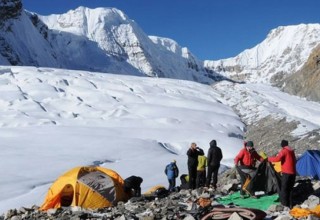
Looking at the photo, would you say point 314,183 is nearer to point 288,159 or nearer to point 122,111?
point 288,159

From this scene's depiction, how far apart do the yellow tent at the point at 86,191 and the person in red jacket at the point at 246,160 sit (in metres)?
3.57

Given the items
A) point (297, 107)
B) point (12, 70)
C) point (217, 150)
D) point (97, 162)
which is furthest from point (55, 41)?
point (217, 150)

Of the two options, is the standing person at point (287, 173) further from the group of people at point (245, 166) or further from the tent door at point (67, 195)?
the tent door at point (67, 195)

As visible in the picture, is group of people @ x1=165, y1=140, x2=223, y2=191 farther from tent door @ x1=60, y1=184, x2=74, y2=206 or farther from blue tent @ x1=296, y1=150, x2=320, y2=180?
tent door @ x1=60, y1=184, x2=74, y2=206

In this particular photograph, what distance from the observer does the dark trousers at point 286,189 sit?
34.0 feet

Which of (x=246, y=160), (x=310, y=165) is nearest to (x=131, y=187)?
(x=246, y=160)

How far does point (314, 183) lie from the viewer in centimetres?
1188

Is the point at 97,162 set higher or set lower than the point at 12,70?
lower

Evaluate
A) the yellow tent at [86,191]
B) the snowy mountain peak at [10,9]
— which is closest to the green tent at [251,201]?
the yellow tent at [86,191]

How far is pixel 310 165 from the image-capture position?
1504 centimetres

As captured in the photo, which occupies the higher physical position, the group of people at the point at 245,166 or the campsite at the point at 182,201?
the group of people at the point at 245,166

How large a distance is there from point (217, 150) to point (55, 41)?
16290 centimetres

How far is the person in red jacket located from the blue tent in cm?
326

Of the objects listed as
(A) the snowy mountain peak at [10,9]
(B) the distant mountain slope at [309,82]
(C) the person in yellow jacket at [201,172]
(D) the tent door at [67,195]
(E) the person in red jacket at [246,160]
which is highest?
(A) the snowy mountain peak at [10,9]
